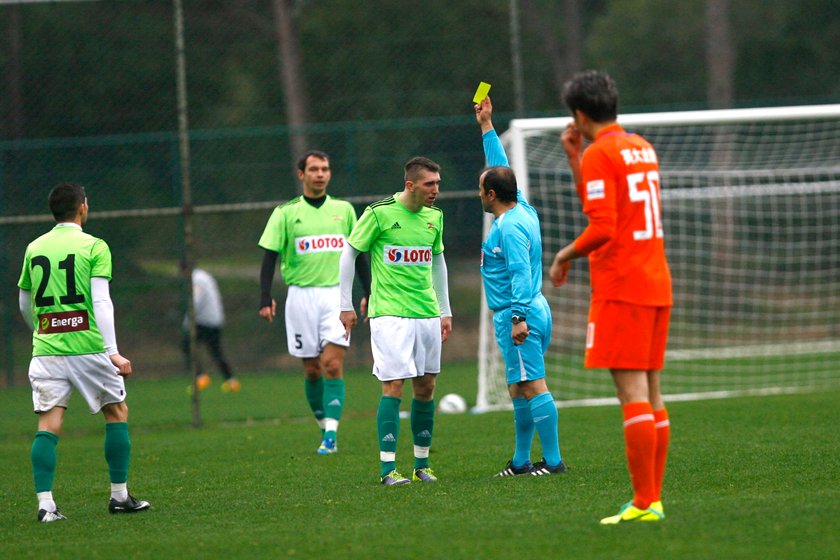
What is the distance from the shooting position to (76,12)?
16.2 meters

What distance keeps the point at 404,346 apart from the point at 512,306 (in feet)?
2.39

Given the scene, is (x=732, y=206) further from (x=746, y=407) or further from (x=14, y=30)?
(x=14, y=30)

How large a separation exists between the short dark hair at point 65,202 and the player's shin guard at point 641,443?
136 inches

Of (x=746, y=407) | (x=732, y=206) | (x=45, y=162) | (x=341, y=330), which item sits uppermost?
(x=45, y=162)

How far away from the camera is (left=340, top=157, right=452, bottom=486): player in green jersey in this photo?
7.32 m

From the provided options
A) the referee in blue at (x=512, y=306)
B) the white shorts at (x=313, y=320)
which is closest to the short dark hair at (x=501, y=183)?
the referee in blue at (x=512, y=306)

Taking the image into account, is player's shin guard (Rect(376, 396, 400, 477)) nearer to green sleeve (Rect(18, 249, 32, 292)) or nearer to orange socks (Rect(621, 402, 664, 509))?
green sleeve (Rect(18, 249, 32, 292))

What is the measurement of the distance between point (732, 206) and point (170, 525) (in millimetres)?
13689

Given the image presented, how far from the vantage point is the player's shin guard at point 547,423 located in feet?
24.3

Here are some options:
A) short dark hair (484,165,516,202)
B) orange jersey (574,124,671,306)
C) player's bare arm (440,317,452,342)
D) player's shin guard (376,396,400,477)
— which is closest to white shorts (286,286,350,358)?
player's bare arm (440,317,452,342)

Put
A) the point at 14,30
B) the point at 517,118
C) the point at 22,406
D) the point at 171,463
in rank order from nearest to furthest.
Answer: the point at 171,463
the point at 517,118
the point at 22,406
the point at 14,30

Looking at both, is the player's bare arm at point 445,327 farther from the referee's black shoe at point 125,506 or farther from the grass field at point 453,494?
the referee's black shoe at point 125,506

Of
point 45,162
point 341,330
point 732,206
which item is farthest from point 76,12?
point 732,206

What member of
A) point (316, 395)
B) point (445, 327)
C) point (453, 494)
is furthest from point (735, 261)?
point (453, 494)
